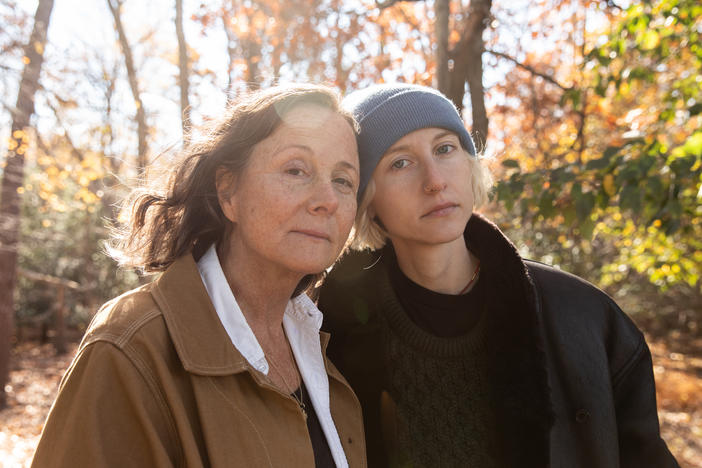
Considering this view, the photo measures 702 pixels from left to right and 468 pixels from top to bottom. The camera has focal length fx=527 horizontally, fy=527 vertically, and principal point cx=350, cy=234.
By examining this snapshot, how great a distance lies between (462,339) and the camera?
2250mm

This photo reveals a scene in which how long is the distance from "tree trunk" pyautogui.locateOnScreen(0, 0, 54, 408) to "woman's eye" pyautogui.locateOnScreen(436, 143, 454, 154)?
763 centimetres

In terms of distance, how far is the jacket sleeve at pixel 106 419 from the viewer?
1.28 m

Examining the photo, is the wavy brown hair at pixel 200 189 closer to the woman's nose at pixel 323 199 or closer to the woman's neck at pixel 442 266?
the woman's nose at pixel 323 199

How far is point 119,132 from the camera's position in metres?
14.7

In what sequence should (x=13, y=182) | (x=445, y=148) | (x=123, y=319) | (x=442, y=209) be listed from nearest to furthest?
(x=123, y=319), (x=442, y=209), (x=445, y=148), (x=13, y=182)

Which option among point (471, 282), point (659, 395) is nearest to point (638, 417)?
point (471, 282)

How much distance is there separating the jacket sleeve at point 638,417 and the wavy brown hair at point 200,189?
1.61 m

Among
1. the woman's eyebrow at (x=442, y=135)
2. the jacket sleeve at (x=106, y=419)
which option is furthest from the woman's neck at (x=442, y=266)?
the jacket sleeve at (x=106, y=419)

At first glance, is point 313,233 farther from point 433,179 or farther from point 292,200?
point 433,179

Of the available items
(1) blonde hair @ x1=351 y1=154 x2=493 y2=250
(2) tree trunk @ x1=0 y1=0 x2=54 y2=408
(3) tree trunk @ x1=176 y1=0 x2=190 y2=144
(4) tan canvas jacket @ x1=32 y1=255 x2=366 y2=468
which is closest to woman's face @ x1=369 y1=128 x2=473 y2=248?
(1) blonde hair @ x1=351 y1=154 x2=493 y2=250

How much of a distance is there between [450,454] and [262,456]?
3.02 ft

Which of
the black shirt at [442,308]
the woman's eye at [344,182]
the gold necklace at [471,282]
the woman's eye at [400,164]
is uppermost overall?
the woman's eye at [400,164]

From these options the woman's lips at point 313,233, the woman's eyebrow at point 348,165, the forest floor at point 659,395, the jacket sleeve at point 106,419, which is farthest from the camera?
the forest floor at point 659,395

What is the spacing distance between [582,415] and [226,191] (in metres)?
1.59
